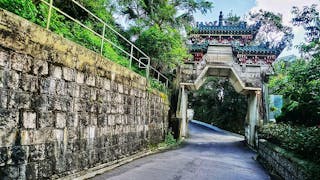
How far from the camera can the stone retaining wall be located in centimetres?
697

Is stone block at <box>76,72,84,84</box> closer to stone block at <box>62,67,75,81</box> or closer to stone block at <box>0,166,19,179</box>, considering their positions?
stone block at <box>62,67,75,81</box>

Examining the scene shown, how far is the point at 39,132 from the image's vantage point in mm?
5641

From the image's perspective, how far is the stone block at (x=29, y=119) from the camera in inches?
206

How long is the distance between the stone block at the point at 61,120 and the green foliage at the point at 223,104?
91.1ft

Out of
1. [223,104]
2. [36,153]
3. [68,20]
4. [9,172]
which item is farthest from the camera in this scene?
[223,104]

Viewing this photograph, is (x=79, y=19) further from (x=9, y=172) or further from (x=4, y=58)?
(x=9, y=172)

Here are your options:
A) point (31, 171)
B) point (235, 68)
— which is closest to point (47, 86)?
point (31, 171)

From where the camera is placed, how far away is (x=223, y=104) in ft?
111

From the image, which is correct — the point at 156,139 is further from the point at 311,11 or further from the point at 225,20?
the point at 225,20

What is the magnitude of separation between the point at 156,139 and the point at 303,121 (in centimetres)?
648

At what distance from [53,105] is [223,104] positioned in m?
29.1

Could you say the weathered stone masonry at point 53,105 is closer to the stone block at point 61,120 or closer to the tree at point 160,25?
the stone block at point 61,120

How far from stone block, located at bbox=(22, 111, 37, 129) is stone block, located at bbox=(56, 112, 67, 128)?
0.72 meters

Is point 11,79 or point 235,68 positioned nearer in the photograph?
point 11,79
